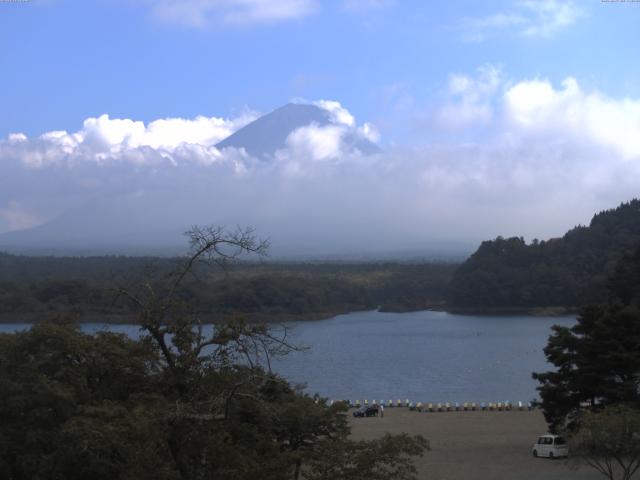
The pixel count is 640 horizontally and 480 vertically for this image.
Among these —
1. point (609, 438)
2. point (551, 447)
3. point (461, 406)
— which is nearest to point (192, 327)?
point (609, 438)

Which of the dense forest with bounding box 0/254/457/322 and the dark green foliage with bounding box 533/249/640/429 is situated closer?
the dark green foliage with bounding box 533/249/640/429

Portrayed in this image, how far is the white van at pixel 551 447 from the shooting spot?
12.4 meters

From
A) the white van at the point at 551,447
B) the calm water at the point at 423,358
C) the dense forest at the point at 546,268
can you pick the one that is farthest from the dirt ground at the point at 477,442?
the dense forest at the point at 546,268

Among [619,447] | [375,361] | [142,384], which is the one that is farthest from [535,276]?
[142,384]

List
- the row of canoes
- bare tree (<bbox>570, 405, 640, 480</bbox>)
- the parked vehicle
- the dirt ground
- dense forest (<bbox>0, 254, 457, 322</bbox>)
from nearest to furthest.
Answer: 1. bare tree (<bbox>570, 405, 640, 480</bbox>)
2. the dirt ground
3. the parked vehicle
4. the row of canoes
5. dense forest (<bbox>0, 254, 457, 322</bbox>)

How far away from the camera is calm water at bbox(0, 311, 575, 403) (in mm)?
25250

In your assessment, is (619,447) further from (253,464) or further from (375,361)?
(375,361)

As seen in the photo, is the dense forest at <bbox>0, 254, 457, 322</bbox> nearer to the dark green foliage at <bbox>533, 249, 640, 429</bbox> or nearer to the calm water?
the calm water

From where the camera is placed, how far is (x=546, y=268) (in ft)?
174

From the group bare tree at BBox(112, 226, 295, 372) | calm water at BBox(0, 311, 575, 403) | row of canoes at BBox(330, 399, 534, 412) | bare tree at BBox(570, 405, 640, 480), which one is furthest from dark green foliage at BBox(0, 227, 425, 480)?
row of canoes at BBox(330, 399, 534, 412)

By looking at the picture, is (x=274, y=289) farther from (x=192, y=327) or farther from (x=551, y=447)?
(x=192, y=327)

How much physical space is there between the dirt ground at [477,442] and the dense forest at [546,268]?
106ft

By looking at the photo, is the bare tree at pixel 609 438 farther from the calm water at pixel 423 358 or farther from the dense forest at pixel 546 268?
the dense forest at pixel 546 268

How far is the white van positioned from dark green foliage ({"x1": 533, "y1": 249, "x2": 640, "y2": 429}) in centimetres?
25
